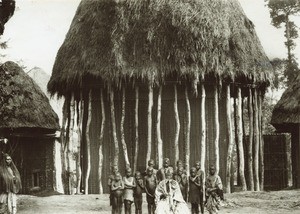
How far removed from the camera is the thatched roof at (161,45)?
56.4 ft

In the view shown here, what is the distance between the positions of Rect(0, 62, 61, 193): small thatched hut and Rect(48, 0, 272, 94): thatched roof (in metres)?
1.99

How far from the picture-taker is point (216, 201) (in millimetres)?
13695

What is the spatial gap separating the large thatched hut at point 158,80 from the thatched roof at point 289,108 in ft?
5.11

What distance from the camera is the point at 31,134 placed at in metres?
21.0

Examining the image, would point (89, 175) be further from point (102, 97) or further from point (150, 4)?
point (150, 4)

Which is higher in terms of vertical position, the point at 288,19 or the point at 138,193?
the point at 288,19

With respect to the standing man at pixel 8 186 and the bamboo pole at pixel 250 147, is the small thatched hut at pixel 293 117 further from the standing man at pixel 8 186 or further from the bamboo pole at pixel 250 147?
the standing man at pixel 8 186

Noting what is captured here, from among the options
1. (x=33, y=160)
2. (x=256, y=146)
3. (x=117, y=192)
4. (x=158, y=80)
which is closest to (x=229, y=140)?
(x=256, y=146)

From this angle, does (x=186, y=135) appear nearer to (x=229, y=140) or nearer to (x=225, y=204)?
(x=229, y=140)

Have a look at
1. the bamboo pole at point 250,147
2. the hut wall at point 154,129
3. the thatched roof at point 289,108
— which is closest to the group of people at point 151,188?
the hut wall at point 154,129

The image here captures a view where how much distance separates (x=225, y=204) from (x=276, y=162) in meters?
6.27

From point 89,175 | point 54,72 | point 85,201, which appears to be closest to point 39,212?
point 85,201

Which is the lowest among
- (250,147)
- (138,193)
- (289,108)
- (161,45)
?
(138,193)

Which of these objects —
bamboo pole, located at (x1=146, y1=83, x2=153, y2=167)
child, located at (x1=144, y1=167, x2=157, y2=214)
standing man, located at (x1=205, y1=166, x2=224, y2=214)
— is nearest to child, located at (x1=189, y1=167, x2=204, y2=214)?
standing man, located at (x1=205, y1=166, x2=224, y2=214)
